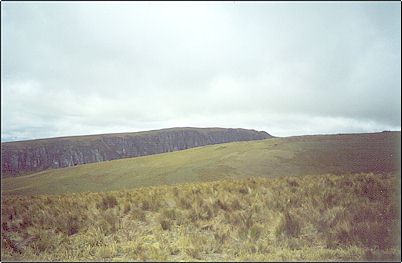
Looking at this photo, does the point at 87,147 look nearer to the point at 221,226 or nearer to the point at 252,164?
the point at 252,164

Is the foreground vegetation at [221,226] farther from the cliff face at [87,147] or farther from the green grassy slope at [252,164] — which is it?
the cliff face at [87,147]

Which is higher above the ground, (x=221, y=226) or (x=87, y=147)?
(x=87, y=147)

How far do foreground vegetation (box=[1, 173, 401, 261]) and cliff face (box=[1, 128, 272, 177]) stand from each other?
131 metres

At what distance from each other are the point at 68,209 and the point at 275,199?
724 cm

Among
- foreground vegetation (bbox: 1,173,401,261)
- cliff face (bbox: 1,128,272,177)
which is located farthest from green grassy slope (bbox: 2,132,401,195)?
cliff face (bbox: 1,128,272,177)

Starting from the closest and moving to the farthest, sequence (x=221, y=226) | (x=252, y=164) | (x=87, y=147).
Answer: (x=221, y=226) < (x=252, y=164) < (x=87, y=147)

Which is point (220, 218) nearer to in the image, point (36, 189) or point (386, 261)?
point (386, 261)

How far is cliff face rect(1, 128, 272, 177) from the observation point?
13300 cm

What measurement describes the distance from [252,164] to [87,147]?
450 ft

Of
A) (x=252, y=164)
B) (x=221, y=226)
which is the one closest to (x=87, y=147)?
(x=252, y=164)

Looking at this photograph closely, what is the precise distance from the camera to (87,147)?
152125 mm

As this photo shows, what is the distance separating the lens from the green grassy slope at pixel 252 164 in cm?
2486

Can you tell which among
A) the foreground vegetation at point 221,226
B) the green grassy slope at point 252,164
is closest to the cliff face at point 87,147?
the green grassy slope at point 252,164

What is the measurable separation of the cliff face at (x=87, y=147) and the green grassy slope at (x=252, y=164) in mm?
111907
